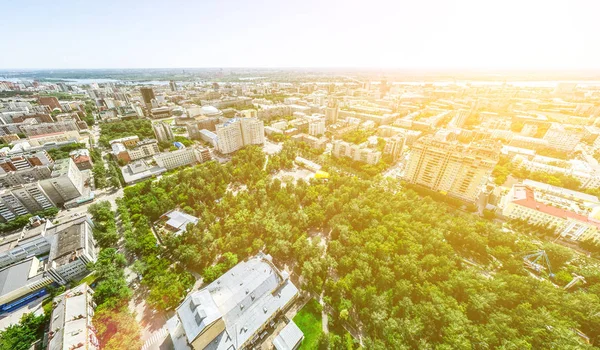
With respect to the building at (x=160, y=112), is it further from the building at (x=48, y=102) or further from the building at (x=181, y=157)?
the building at (x=181, y=157)

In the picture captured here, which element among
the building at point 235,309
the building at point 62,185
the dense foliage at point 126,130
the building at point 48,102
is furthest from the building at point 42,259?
the building at point 48,102

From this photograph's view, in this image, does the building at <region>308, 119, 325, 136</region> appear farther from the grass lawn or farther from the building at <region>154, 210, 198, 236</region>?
the grass lawn

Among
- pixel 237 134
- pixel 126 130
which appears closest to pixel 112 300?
pixel 237 134

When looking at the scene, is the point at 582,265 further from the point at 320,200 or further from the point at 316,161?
the point at 316,161

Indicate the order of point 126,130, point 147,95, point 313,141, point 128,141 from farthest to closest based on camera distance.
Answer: point 147,95 → point 126,130 → point 313,141 → point 128,141

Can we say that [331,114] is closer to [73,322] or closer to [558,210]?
[558,210]

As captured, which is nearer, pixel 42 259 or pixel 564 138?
pixel 42 259

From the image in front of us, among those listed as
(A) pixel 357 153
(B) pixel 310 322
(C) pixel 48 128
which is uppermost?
(C) pixel 48 128
